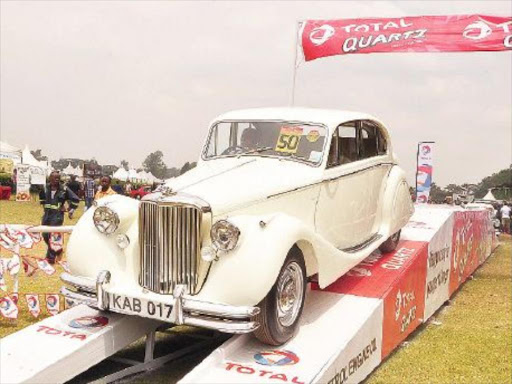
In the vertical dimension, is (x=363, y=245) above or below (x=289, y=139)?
below

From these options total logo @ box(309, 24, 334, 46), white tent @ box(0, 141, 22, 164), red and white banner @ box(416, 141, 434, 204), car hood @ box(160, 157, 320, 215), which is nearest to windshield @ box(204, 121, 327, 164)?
car hood @ box(160, 157, 320, 215)

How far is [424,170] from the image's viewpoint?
771 inches

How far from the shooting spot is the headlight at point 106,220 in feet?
15.4

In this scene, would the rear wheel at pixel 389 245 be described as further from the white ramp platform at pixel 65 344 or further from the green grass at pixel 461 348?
the white ramp platform at pixel 65 344

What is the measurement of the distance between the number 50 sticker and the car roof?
0.13m

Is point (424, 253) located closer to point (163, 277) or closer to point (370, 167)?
point (370, 167)

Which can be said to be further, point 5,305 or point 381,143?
point 381,143

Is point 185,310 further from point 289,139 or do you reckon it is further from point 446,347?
point 446,347

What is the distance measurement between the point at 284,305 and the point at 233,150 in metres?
2.13

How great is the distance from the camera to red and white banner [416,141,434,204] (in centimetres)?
1950

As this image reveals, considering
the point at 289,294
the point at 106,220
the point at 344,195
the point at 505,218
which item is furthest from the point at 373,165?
the point at 505,218

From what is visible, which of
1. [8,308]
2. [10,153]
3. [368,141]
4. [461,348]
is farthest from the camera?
[10,153]

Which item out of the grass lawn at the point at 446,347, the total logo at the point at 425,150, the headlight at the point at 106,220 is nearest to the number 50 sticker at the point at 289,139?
the headlight at the point at 106,220

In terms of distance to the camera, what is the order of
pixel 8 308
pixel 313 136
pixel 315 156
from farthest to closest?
pixel 8 308
pixel 313 136
pixel 315 156
